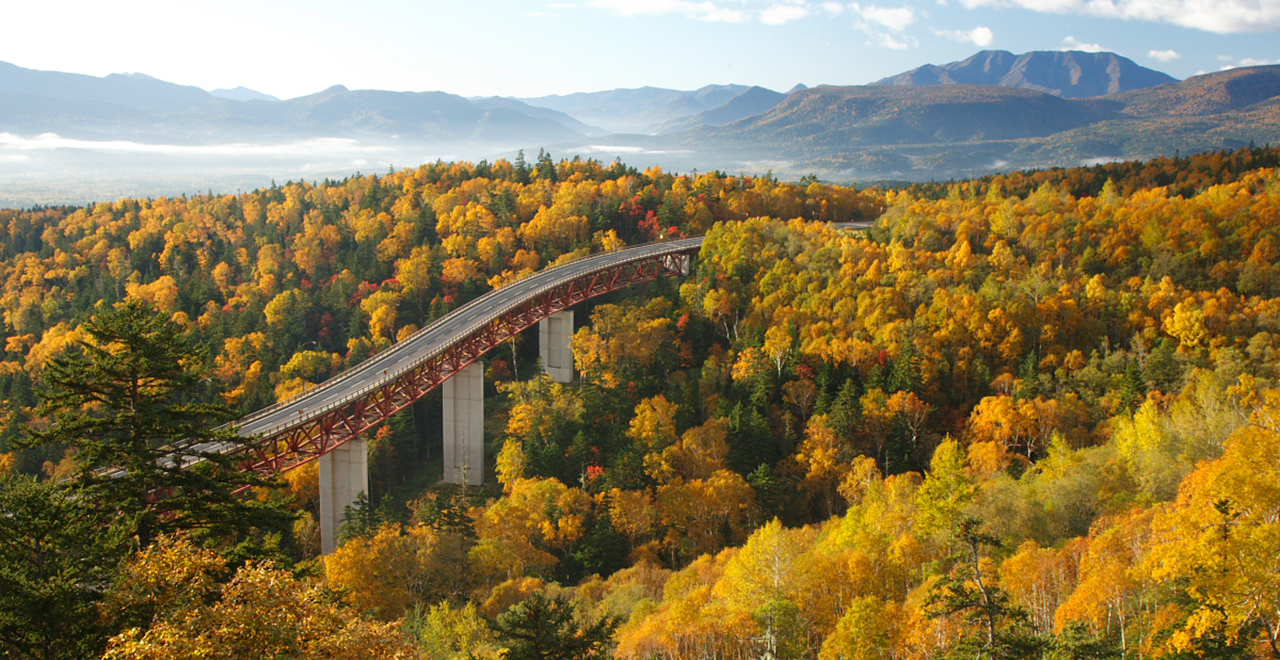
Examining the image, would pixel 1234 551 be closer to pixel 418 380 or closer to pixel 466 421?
pixel 418 380

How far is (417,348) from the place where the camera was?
74312 mm

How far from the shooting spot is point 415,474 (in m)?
78.9

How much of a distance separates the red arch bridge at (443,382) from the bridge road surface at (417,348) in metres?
0.12

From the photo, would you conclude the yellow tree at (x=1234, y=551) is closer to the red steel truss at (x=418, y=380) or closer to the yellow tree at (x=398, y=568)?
the yellow tree at (x=398, y=568)

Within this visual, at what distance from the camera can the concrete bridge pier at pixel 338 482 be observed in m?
62.7

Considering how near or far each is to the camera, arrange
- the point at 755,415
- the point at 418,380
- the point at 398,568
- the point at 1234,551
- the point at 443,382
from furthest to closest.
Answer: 1. the point at 443,382
2. the point at 418,380
3. the point at 755,415
4. the point at 398,568
5. the point at 1234,551

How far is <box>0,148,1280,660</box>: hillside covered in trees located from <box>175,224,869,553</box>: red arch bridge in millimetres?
3513

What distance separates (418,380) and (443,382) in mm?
4807

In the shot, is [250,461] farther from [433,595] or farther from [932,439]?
[932,439]

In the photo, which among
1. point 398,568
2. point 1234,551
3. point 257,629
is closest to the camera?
point 257,629

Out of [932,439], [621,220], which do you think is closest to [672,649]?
[932,439]

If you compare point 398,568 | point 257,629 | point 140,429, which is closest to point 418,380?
point 398,568

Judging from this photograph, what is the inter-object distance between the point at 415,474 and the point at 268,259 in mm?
50595

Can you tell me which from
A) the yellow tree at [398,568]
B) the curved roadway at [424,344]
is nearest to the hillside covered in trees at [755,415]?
the yellow tree at [398,568]
